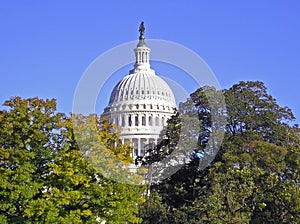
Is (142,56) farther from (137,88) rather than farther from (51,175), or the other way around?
(51,175)

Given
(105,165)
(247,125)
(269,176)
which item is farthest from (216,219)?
(247,125)

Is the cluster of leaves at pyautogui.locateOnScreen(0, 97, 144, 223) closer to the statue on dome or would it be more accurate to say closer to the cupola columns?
the statue on dome

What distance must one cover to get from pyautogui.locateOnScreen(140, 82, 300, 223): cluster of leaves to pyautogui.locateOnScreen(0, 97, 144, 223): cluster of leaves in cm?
467

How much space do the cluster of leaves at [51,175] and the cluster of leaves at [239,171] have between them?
4667mm

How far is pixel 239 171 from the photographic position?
3359 cm

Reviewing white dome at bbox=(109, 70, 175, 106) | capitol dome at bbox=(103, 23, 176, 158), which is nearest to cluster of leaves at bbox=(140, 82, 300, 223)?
capitol dome at bbox=(103, 23, 176, 158)

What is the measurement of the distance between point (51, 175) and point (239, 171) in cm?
888

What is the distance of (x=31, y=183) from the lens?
34594 millimetres

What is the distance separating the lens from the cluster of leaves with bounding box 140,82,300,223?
115ft

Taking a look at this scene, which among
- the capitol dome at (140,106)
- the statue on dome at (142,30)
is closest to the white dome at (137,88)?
the capitol dome at (140,106)

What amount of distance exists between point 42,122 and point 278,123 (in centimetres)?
1857

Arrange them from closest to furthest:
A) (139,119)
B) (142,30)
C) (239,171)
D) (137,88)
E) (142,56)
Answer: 1. (239,171)
2. (137,88)
3. (142,30)
4. (139,119)
5. (142,56)

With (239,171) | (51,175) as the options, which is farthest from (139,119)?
(239,171)

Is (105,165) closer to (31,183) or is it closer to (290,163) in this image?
(31,183)
